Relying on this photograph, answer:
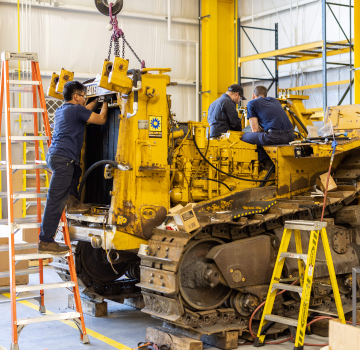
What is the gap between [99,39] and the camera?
15031 millimetres

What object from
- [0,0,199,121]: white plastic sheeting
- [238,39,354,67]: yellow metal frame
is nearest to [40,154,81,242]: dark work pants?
[238,39,354,67]: yellow metal frame

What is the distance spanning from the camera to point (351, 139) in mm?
7148

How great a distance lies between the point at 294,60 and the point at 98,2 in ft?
27.3

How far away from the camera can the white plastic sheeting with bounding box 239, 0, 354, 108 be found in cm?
1377

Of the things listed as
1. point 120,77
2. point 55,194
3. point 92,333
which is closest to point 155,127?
point 120,77

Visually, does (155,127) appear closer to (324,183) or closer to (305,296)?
(324,183)

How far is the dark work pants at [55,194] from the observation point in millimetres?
5922

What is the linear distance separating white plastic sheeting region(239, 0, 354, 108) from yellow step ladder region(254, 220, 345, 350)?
8703 millimetres

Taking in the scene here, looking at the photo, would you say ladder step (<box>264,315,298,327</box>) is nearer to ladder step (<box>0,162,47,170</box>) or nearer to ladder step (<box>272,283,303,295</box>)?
ladder step (<box>272,283,303,295</box>)

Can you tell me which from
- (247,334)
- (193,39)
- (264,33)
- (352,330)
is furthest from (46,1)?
(352,330)

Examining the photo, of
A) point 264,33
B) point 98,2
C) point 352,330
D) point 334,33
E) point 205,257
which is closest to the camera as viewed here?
point 352,330

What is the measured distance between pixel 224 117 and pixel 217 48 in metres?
9.71

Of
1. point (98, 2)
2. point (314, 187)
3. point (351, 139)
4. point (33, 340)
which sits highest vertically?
point (98, 2)

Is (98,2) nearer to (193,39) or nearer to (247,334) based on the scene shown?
(247,334)
